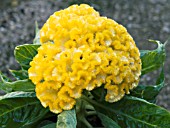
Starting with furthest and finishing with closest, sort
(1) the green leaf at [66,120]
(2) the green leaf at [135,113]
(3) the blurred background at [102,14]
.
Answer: (3) the blurred background at [102,14] → (2) the green leaf at [135,113] → (1) the green leaf at [66,120]

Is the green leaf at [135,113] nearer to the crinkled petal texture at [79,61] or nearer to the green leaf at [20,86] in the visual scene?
the crinkled petal texture at [79,61]

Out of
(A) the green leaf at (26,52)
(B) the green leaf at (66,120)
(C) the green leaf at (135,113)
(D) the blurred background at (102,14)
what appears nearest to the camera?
(B) the green leaf at (66,120)

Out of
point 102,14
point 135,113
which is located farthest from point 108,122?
point 102,14

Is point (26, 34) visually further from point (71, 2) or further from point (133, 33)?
point (133, 33)

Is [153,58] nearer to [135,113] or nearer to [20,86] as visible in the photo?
[135,113]

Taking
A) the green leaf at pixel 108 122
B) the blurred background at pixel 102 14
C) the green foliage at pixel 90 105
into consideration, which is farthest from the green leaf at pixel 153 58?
the blurred background at pixel 102 14

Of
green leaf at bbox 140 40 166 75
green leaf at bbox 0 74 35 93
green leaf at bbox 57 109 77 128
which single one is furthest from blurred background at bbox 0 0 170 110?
green leaf at bbox 57 109 77 128

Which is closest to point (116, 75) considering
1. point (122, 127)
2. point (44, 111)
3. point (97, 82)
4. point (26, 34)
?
point (97, 82)
